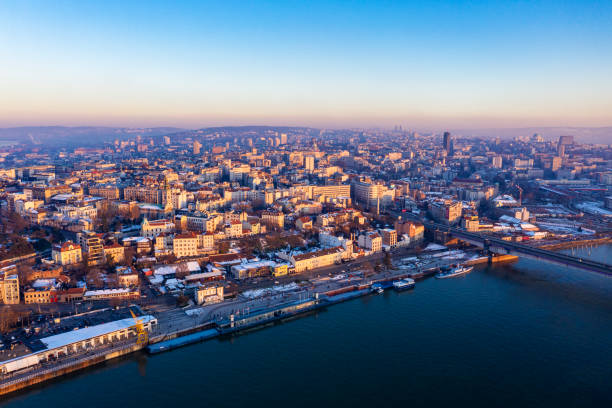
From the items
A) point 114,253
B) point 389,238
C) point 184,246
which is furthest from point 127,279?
point 389,238

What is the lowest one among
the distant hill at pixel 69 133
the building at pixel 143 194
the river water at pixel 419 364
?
the river water at pixel 419 364

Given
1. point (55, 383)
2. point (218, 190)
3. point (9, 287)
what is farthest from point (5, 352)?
point (218, 190)

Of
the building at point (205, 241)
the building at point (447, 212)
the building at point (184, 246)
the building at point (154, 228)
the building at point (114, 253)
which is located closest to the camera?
the building at point (114, 253)

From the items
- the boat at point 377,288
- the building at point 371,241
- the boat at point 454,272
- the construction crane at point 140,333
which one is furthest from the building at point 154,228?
the boat at point 454,272

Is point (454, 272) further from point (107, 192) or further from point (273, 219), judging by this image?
point (107, 192)

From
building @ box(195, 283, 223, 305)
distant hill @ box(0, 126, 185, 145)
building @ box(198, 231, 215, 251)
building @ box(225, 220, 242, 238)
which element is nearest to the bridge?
building @ box(225, 220, 242, 238)

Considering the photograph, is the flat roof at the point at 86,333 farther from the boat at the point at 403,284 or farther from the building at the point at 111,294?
the boat at the point at 403,284
